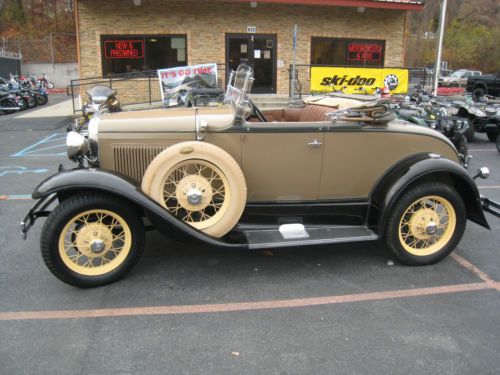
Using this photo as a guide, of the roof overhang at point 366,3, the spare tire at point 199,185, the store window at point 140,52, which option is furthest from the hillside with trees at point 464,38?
the spare tire at point 199,185

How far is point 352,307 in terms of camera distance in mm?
3324

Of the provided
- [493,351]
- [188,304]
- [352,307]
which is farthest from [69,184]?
[493,351]

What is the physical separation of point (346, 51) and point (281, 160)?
14.1 meters

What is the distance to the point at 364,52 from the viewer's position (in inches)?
662

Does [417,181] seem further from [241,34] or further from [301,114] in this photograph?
[241,34]

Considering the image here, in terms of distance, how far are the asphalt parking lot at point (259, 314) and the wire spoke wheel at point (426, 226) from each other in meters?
0.20

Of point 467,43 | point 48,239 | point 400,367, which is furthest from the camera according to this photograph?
point 467,43

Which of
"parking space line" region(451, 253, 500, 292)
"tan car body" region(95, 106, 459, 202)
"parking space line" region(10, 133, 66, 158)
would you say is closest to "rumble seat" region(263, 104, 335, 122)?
"tan car body" region(95, 106, 459, 202)

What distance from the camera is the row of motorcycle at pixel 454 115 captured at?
852 centimetres

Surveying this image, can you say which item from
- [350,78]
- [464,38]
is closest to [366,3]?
[350,78]

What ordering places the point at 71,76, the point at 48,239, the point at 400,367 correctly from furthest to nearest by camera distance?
1. the point at 71,76
2. the point at 48,239
3. the point at 400,367

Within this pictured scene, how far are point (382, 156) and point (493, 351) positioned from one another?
1.85m

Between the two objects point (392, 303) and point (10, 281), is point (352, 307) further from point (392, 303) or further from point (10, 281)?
point (10, 281)

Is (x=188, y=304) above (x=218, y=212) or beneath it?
beneath
